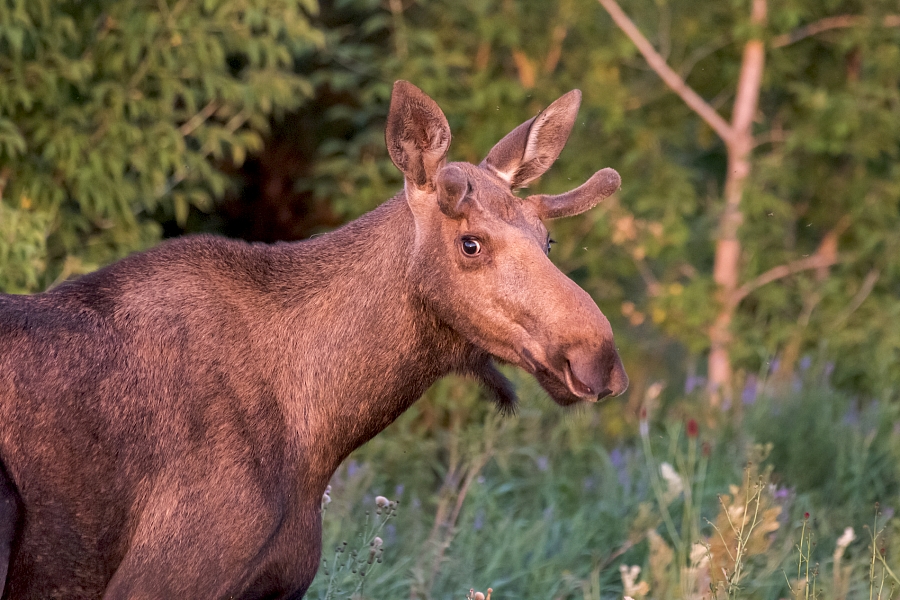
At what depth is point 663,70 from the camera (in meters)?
10.1

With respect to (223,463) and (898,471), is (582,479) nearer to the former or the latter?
(898,471)

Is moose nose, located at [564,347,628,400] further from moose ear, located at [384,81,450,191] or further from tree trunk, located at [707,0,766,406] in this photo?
tree trunk, located at [707,0,766,406]

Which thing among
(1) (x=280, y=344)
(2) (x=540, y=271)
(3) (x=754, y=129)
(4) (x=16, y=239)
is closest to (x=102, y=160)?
(4) (x=16, y=239)

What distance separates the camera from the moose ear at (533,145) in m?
4.23

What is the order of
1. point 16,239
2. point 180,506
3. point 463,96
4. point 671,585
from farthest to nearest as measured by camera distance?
point 463,96
point 16,239
point 671,585
point 180,506

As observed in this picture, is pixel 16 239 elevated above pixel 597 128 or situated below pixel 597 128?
above

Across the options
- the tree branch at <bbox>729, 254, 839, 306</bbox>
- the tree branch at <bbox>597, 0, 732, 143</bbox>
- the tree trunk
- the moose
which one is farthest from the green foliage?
the tree branch at <bbox>729, 254, 839, 306</bbox>

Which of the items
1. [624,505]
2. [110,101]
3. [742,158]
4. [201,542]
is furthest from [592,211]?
[201,542]

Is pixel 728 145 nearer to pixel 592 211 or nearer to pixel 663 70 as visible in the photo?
pixel 663 70

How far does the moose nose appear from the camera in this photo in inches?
139

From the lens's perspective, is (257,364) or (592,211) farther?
(592,211)

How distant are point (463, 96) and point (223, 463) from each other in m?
6.92

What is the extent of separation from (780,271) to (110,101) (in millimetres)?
5957

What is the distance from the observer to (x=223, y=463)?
3.67 metres
